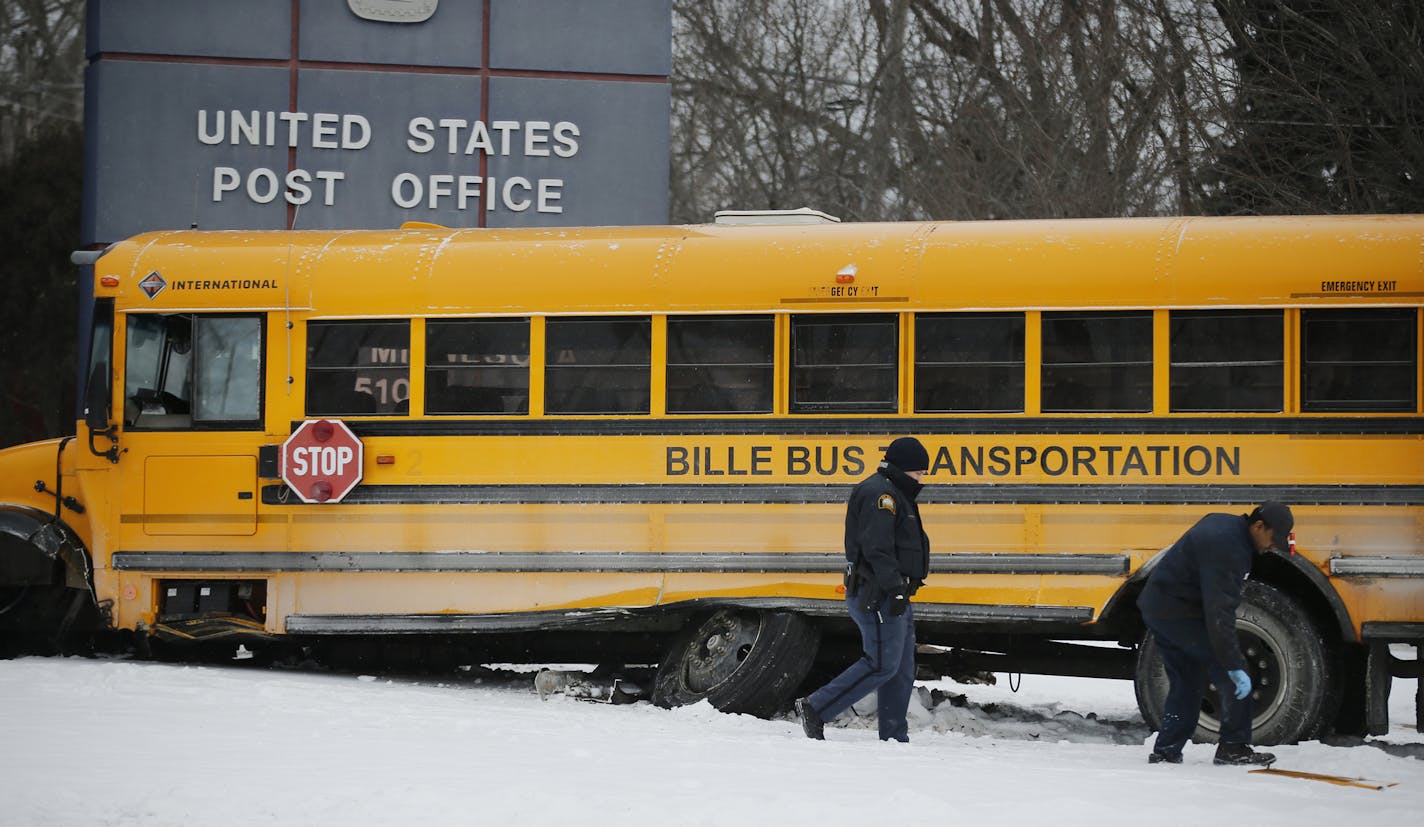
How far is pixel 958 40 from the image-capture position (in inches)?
1029

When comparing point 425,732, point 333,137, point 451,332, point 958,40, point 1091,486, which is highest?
point 958,40

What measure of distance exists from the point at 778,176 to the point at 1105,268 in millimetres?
20857

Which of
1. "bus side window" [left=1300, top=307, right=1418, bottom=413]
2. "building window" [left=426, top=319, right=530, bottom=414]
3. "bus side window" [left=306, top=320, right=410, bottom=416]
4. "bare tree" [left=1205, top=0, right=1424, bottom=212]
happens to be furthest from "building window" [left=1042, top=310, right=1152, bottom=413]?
"bare tree" [left=1205, top=0, right=1424, bottom=212]

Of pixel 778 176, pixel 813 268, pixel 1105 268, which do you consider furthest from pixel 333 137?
pixel 778 176

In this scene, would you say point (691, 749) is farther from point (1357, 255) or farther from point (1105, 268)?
point (1357, 255)

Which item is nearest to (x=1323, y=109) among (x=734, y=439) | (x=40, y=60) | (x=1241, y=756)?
(x=734, y=439)

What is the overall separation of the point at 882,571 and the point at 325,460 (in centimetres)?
358

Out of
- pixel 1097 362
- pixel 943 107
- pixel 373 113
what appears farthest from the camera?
pixel 943 107

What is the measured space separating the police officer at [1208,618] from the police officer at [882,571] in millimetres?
1141

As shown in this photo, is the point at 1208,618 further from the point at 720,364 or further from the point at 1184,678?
the point at 720,364

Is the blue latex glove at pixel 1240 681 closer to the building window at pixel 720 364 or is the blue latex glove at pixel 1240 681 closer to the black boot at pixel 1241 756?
the black boot at pixel 1241 756

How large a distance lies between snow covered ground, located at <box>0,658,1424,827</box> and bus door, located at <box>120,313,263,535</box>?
38.2 inches

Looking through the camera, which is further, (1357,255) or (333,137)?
(333,137)

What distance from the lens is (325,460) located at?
10594mm
